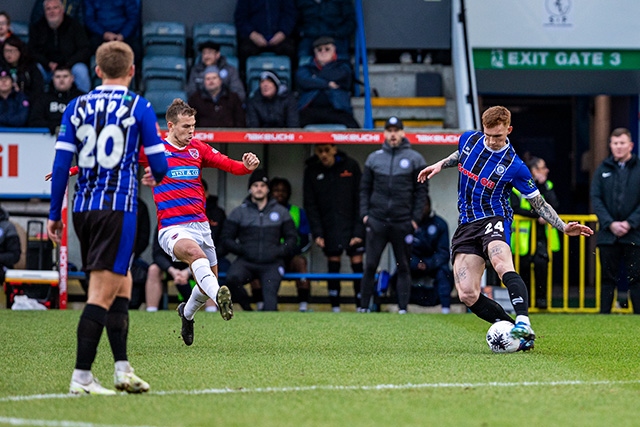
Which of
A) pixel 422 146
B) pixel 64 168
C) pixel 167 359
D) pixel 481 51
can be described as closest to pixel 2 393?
pixel 64 168

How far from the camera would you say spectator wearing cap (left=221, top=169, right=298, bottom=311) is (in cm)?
1361

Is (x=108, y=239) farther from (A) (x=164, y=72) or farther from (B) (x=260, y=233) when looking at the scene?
(A) (x=164, y=72)

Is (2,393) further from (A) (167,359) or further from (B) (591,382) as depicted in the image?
(B) (591,382)

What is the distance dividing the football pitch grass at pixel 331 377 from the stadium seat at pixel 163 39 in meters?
6.50

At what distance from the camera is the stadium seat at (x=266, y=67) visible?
51.0 ft

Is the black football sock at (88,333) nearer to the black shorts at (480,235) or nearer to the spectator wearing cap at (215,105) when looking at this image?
the black shorts at (480,235)

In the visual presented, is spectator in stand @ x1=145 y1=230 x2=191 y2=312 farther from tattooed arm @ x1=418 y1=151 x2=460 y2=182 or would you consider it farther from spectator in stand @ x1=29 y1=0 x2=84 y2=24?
tattooed arm @ x1=418 y1=151 x2=460 y2=182

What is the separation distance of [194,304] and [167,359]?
1178mm

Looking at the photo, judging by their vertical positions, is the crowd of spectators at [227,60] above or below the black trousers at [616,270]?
above

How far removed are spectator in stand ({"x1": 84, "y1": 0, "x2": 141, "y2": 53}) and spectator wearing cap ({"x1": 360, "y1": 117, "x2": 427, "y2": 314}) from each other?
4.63 meters

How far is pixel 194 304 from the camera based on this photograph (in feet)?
28.5

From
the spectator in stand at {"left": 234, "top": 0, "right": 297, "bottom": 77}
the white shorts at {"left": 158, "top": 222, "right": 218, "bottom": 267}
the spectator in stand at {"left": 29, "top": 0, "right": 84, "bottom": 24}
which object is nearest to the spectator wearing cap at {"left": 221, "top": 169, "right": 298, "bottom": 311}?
the spectator in stand at {"left": 234, "top": 0, "right": 297, "bottom": 77}

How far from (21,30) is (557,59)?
7854mm

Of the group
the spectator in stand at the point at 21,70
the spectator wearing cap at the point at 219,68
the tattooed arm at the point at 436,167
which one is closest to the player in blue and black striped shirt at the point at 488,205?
the tattooed arm at the point at 436,167
